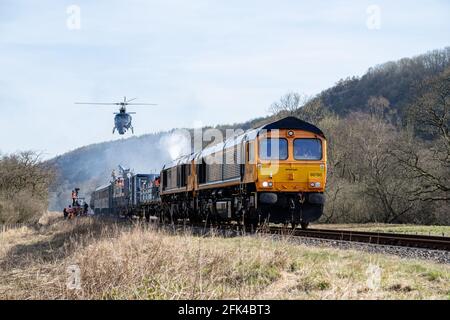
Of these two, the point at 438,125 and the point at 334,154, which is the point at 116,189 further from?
the point at 438,125

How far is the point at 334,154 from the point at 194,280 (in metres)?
38.6

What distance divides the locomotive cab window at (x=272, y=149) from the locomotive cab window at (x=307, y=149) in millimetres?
446

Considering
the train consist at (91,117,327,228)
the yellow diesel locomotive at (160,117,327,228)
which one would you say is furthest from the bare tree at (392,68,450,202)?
the yellow diesel locomotive at (160,117,327,228)

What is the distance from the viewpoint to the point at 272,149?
68.3 feet

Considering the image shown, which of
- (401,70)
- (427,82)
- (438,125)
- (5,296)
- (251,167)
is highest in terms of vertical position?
(401,70)

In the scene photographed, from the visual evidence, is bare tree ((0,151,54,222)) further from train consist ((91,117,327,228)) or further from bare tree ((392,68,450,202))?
bare tree ((392,68,450,202))

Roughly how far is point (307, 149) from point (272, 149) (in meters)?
1.35

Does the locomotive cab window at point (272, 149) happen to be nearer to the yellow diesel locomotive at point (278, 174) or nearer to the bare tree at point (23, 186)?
the yellow diesel locomotive at point (278, 174)

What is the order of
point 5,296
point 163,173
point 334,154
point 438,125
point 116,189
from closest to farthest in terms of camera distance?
point 5,296 → point 438,125 → point 163,173 → point 334,154 → point 116,189

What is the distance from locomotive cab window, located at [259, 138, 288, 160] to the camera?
2070 cm

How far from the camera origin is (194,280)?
9.16m

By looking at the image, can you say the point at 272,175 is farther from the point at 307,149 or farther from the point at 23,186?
the point at 23,186

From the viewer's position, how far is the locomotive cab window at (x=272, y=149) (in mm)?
20703

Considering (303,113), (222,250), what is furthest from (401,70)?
(222,250)
